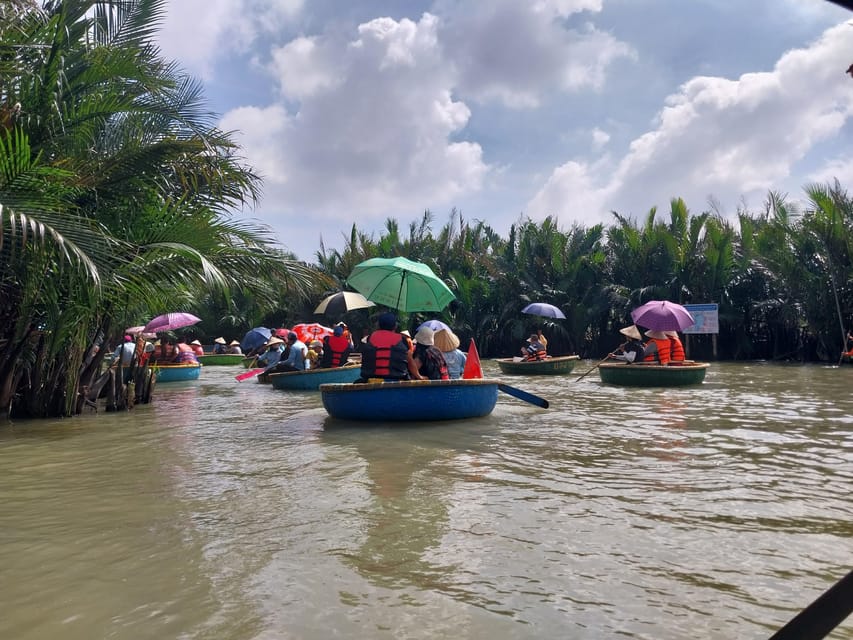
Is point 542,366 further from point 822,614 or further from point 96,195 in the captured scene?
point 822,614

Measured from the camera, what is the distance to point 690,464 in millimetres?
6414

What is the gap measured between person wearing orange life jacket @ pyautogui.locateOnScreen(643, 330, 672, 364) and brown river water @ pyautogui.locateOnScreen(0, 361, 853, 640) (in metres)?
6.12

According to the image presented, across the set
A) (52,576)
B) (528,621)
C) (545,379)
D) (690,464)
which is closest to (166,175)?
(52,576)

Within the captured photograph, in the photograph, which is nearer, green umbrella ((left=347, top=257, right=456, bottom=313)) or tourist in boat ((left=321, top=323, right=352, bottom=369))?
green umbrella ((left=347, top=257, right=456, bottom=313))

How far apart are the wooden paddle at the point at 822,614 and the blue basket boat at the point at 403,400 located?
7.58 metres

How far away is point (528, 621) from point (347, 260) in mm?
29780

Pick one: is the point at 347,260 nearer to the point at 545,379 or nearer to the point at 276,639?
the point at 545,379

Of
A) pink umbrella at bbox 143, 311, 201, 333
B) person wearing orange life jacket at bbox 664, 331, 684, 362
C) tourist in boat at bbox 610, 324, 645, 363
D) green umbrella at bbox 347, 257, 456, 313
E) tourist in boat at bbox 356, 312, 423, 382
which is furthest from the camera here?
pink umbrella at bbox 143, 311, 201, 333

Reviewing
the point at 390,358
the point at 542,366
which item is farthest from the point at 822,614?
the point at 542,366

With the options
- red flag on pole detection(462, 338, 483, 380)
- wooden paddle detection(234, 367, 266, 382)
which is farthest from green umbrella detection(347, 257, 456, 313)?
wooden paddle detection(234, 367, 266, 382)

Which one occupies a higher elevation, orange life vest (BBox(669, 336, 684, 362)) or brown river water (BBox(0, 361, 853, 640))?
orange life vest (BBox(669, 336, 684, 362))

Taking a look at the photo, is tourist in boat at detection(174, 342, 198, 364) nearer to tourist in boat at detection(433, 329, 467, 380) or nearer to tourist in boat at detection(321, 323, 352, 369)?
tourist in boat at detection(321, 323, 352, 369)

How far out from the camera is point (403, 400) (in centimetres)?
883

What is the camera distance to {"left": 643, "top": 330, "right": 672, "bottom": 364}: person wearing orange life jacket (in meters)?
14.9
